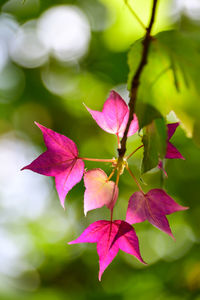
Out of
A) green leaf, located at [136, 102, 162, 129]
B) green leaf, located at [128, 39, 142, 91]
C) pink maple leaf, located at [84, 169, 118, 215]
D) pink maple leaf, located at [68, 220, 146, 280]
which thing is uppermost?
green leaf, located at [128, 39, 142, 91]

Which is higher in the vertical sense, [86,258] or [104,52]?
[104,52]

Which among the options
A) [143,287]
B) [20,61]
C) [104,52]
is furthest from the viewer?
[20,61]

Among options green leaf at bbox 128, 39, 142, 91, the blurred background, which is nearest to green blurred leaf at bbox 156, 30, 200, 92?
green leaf at bbox 128, 39, 142, 91

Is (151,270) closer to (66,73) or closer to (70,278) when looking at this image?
(70,278)

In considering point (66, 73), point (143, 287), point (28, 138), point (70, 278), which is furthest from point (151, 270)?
point (66, 73)

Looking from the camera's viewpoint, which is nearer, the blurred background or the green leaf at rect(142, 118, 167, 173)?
the green leaf at rect(142, 118, 167, 173)

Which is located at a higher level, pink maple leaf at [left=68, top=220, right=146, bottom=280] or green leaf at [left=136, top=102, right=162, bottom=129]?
green leaf at [left=136, top=102, right=162, bottom=129]

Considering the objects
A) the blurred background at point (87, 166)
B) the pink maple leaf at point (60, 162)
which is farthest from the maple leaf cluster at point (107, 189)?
the blurred background at point (87, 166)

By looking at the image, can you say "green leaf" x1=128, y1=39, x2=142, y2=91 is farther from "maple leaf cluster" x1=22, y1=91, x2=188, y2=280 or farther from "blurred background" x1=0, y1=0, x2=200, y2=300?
"blurred background" x1=0, y1=0, x2=200, y2=300
